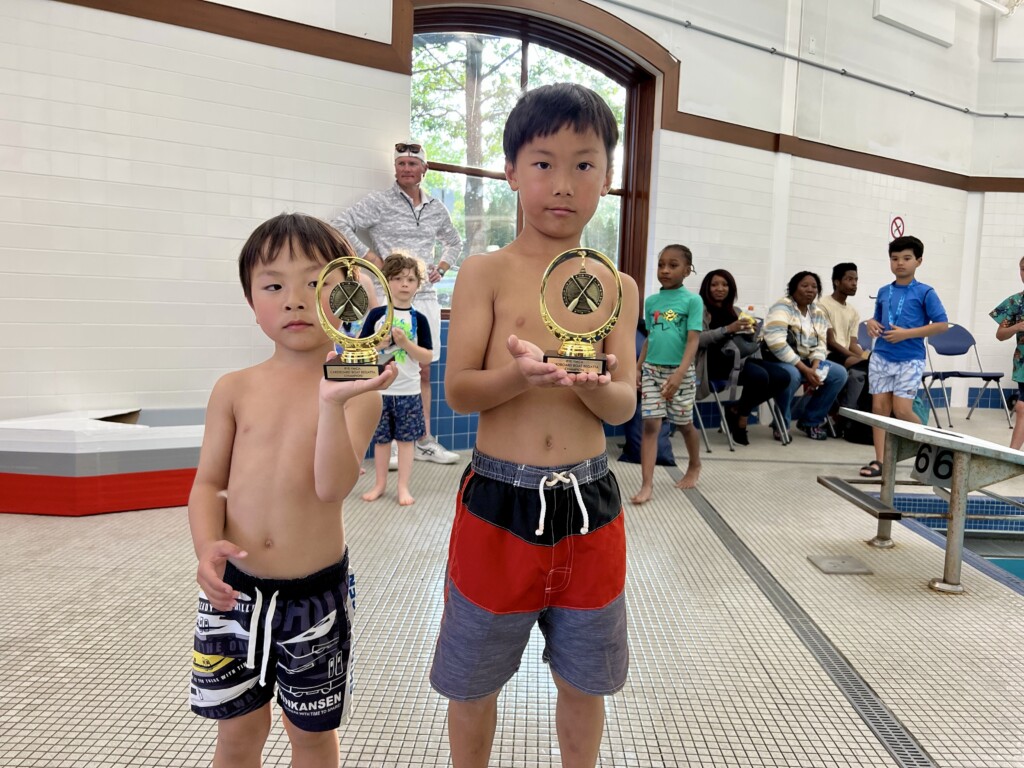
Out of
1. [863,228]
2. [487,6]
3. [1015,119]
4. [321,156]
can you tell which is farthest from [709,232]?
[1015,119]

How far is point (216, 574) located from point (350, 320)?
46 cm

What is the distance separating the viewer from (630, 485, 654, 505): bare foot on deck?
12.0 feet

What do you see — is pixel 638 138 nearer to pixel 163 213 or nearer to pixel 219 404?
pixel 163 213

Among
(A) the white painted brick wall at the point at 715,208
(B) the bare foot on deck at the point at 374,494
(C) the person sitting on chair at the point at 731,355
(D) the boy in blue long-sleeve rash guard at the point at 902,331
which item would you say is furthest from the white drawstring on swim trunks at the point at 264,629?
(A) the white painted brick wall at the point at 715,208

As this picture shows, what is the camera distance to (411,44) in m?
4.57

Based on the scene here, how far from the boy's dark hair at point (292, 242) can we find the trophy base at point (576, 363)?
38 cm

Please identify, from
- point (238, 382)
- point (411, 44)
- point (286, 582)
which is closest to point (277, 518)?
point (286, 582)

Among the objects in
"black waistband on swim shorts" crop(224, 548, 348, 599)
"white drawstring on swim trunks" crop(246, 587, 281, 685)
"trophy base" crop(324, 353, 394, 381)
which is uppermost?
"trophy base" crop(324, 353, 394, 381)

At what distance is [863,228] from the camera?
7.32 metres

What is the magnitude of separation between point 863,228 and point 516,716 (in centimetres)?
744

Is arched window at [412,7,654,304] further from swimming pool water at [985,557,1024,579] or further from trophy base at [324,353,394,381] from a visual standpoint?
trophy base at [324,353,394,381]

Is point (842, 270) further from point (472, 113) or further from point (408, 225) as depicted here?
point (408, 225)

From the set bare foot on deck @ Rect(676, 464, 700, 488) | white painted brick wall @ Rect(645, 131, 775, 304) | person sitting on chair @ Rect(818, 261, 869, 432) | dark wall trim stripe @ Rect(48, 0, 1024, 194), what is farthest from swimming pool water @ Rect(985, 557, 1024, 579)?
dark wall trim stripe @ Rect(48, 0, 1024, 194)

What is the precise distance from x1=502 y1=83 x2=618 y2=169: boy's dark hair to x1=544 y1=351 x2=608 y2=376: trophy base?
404 millimetres
